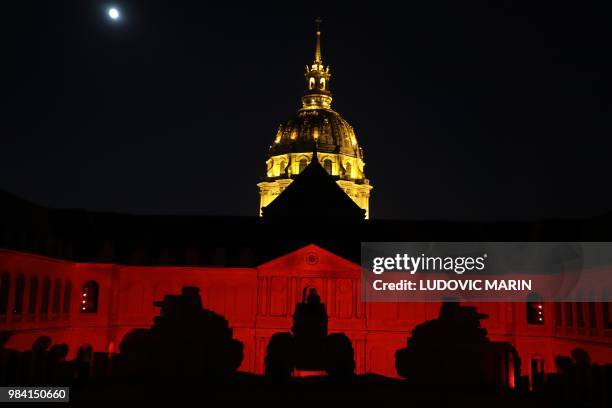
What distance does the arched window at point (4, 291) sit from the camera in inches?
1618

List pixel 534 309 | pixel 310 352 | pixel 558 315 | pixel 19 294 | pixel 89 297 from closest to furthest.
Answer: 1. pixel 310 352
2. pixel 19 294
3. pixel 558 315
4. pixel 534 309
5. pixel 89 297

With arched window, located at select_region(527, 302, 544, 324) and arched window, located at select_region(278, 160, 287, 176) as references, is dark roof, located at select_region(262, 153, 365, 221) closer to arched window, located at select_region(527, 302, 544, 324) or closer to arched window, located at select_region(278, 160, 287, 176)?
arched window, located at select_region(527, 302, 544, 324)

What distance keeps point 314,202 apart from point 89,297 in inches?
902

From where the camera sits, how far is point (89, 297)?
2085 inches

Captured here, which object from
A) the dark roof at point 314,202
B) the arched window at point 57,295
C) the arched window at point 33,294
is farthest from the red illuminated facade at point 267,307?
the dark roof at point 314,202

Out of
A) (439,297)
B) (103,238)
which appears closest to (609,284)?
(439,297)

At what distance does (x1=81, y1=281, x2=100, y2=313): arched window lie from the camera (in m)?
52.3

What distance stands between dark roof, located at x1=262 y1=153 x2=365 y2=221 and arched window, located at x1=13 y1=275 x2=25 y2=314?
25.3 meters

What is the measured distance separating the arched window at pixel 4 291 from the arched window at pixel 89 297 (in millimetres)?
10594

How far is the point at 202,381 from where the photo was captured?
76.2ft

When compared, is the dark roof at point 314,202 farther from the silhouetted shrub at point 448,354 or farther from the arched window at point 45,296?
the silhouetted shrub at point 448,354

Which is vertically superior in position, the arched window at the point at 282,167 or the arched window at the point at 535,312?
the arched window at the point at 282,167

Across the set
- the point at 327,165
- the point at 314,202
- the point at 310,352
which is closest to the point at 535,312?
the point at 314,202

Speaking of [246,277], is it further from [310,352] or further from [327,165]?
[327,165]
